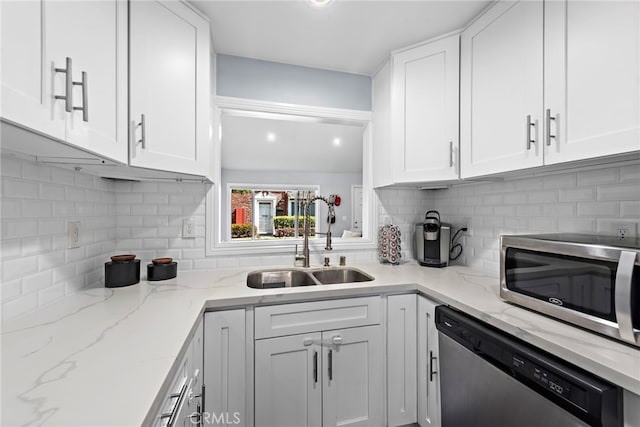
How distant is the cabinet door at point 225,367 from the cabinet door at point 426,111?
4.17 feet

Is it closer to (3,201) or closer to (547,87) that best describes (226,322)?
(3,201)

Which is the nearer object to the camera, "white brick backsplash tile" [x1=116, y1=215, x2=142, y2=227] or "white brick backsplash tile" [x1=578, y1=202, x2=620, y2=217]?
"white brick backsplash tile" [x1=578, y1=202, x2=620, y2=217]

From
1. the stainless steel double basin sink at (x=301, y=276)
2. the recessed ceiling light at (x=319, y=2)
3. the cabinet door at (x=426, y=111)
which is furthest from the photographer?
the stainless steel double basin sink at (x=301, y=276)

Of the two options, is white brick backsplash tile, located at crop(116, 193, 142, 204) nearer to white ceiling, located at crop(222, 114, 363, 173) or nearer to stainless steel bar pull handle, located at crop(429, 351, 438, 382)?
stainless steel bar pull handle, located at crop(429, 351, 438, 382)

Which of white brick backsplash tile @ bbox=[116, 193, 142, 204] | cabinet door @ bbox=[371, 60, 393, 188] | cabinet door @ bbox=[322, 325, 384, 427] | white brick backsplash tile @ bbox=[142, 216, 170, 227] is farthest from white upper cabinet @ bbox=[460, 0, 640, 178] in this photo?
white brick backsplash tile @ bbox=[116, 193, 142, 204]

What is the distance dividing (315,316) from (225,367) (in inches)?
18.2

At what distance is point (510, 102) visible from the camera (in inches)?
50.9

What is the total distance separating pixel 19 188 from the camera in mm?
985

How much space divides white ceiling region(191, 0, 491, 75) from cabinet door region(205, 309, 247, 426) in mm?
1493

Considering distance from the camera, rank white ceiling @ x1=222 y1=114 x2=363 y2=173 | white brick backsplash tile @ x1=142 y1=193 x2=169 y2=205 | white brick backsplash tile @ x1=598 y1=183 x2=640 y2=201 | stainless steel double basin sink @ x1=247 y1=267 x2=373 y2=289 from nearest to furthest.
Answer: white brick backsplash tile @ x1=598 y1=183 x2=640 y2=201
white brick backsplash tile @ x1=142 y1=193 x2=169 y2=205
stainless steel double basin sink @ x1=247 y1=267 x2=373 y2=289
white ceiling @ x1=222 y1=114 x2=363 y2=173

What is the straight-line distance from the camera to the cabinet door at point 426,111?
1.62 m

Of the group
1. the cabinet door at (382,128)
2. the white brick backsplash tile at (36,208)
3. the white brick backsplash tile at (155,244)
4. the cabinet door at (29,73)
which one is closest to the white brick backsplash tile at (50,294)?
the white brick backsplash tile at (36,208)

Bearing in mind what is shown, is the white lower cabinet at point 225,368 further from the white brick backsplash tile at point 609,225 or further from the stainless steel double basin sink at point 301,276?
the white brick backsplash tile at point 609,225

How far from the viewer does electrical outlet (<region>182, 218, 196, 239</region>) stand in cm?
178
